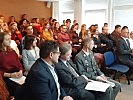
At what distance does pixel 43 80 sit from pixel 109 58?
3040mm

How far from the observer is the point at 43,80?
200 centimetres

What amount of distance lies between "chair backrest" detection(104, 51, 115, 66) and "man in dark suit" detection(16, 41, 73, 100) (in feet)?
8.84

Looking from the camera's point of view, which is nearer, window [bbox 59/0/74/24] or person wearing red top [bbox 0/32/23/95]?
person wearing red top [bbox 0/32/23/95]

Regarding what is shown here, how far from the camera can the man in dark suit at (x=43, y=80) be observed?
1978mm

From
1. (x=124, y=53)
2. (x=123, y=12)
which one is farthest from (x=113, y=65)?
(x=123, y=12)

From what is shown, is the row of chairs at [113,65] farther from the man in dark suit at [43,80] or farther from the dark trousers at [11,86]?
the man in dark suit at [43,80]

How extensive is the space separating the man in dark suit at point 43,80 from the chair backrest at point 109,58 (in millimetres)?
2695

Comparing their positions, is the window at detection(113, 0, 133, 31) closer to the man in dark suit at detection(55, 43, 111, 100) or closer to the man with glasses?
the man with glasses

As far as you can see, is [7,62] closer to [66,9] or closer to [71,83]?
[71,83]

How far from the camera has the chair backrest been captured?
187 inches

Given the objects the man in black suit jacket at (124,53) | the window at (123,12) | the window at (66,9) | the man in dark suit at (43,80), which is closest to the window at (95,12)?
the window at (123,12)

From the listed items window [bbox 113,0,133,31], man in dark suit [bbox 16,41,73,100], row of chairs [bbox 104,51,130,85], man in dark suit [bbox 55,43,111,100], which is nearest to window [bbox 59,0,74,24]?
window [bbox 113,0,133,31]

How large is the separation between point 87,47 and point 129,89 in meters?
1.64

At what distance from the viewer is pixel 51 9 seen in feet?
31.0
